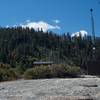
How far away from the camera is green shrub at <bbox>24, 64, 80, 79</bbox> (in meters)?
30.9

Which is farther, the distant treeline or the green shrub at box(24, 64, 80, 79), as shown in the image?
the distant treeline

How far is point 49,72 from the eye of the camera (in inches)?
1249

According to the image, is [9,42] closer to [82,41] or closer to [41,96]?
[82,41]

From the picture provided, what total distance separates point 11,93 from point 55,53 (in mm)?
141965

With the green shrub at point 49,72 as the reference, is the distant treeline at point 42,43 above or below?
above

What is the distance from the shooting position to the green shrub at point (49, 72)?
30.9 meters

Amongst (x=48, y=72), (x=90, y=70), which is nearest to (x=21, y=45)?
(x=90, y=70)

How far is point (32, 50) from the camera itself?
15525cm

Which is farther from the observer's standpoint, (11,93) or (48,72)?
(48,72)

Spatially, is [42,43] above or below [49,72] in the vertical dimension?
above

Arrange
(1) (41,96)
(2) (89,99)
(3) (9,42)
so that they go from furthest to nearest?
(3) (9,42) → (1) (41,96) → (2) (89,99)

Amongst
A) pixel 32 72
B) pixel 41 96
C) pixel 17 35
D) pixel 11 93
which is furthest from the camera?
pixel 17 35

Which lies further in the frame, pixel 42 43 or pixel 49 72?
pixel 42 43

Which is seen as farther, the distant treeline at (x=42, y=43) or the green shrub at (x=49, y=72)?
the distant treeline at (x=42, y=43)
